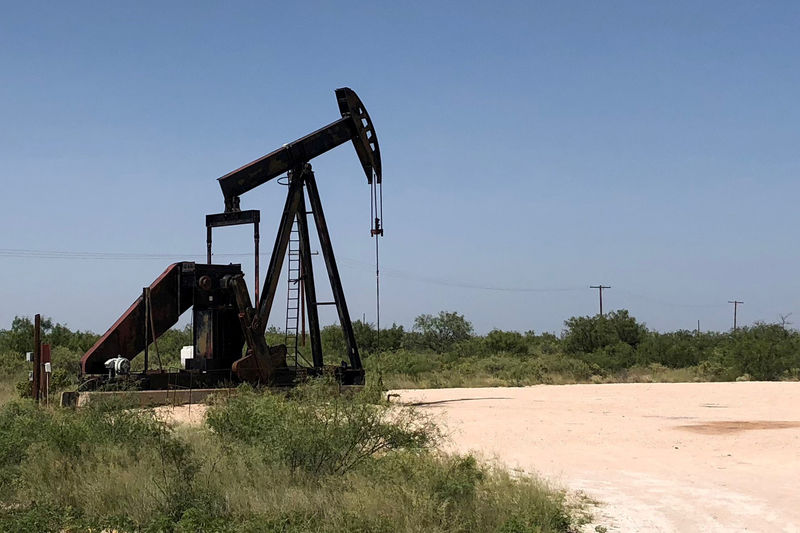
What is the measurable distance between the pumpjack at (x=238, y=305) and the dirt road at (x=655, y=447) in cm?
346

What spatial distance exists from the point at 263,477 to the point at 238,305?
927 centimetres

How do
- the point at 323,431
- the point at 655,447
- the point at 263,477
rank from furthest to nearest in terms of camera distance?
the point at 655,447, the point at 323,431, the point at 263,477

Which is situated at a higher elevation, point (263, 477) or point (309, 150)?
point (309, 150)

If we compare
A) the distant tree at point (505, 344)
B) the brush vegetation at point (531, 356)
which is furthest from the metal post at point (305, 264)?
the distant tree at point (505, 344)

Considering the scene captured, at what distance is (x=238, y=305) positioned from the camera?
58.1 feet

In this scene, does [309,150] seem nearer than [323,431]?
No

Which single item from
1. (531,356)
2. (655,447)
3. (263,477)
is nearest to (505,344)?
(531,356)

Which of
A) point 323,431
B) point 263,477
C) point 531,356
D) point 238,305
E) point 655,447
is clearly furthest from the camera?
point 531,356

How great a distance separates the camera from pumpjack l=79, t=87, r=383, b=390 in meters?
17.5

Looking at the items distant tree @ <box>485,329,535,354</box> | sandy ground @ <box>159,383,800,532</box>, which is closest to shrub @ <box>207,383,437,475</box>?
sandy ground @ <box>159,383,800,532</box>

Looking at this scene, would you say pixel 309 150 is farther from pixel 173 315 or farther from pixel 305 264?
pixel 173 315

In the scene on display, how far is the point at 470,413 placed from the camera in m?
18.0

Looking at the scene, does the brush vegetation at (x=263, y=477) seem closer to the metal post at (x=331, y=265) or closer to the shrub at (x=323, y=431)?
the shrub at (x=323, y=431)

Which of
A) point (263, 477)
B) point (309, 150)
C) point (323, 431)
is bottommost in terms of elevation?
Answer: point (263, 477)
